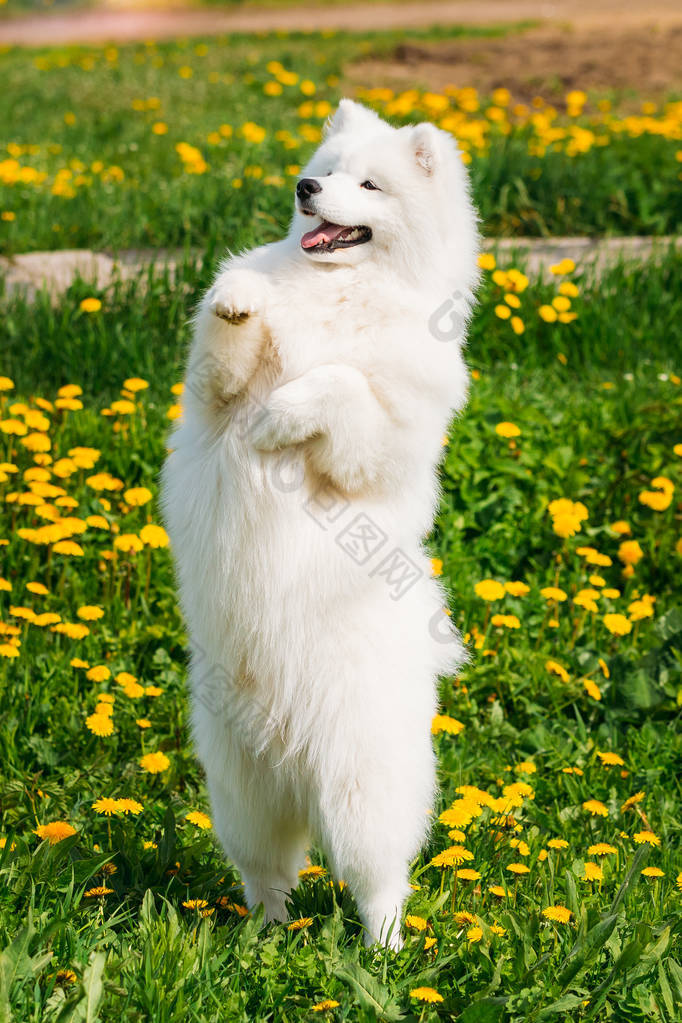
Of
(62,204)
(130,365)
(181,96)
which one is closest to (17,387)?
(130,365)

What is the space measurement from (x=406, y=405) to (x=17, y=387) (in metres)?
2.94

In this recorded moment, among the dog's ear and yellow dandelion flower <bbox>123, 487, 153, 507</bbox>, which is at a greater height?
the dog's ear

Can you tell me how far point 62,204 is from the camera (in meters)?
6.58

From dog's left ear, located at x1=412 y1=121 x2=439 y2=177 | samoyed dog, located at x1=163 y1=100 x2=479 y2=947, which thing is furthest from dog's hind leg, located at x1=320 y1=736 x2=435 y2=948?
dog's left ear, located at x1=412 y1=121 x2=439 y2=177

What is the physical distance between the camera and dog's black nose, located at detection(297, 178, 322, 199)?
2473mm

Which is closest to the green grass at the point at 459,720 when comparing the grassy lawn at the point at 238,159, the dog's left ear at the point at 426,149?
the grassy lawn at the point at 238,159

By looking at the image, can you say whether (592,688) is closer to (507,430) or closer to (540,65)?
(507,430)

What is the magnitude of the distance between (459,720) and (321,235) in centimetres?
188

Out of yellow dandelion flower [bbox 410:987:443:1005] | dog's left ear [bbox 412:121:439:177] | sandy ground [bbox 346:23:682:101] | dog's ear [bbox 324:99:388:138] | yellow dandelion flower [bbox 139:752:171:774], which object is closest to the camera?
yellow dandelion flower [bbox 410:987:443:1005]

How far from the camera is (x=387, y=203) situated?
2557 millimetres

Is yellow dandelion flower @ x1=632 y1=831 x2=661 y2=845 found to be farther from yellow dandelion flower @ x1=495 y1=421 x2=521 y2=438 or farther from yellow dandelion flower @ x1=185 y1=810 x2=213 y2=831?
yellow dandelion flower @ x1=495 y1=421 x2=521 y2=438

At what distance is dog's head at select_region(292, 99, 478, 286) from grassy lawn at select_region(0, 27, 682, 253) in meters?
2.66

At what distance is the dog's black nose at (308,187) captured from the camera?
8.11ft

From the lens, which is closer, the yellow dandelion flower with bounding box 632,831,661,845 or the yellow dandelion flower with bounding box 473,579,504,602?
the yellow dandelion flower with bounding box 632,831,661,845
